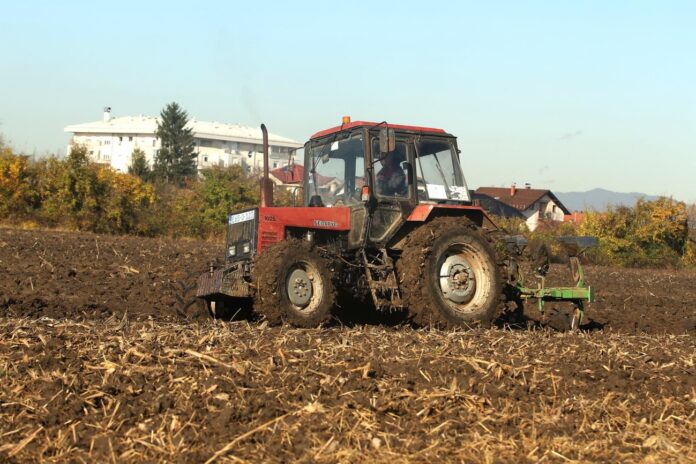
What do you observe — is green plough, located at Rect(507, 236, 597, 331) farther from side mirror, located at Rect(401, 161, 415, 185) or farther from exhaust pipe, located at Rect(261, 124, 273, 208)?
exhaust pipe, located at Rect(261, 124, 273, 208)

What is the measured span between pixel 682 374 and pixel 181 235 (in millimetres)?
24186

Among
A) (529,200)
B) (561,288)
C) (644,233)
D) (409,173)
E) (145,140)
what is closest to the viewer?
(409,173)

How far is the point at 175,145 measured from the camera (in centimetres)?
7588

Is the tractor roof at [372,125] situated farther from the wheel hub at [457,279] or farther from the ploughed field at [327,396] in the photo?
the ploughed field at [327,396]

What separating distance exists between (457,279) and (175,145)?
6871 cm

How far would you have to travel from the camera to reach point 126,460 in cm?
445

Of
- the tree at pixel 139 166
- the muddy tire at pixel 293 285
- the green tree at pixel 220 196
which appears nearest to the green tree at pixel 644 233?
the green tree at pixel 220 196

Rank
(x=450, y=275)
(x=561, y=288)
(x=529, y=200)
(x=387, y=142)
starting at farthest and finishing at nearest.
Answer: (x=529, y=200) < (x=561, y=288) < (x=450, y=275) < (x=387, y=142)

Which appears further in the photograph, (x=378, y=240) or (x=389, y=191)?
(x=389, y=191)

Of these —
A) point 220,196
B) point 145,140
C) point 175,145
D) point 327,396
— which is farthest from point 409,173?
point 145,140

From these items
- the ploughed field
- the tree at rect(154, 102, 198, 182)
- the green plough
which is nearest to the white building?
the tree at rect(154, 102, 198, 182)

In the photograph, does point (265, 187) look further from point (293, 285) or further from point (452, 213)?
point (452, 213)

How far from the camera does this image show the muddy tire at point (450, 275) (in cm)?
916

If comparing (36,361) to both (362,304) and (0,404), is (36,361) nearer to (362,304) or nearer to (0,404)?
(0,404)
